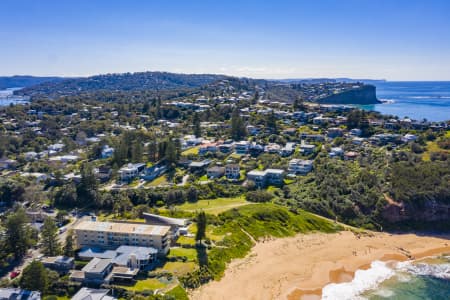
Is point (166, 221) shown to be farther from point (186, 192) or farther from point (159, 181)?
point (159, 181)

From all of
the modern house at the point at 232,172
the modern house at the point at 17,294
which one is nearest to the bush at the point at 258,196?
the modern house at the point at 232,172

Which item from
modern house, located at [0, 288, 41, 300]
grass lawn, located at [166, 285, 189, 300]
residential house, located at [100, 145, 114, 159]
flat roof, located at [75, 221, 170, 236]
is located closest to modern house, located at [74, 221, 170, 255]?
flat roof, located at [75, 221, 170, 236]

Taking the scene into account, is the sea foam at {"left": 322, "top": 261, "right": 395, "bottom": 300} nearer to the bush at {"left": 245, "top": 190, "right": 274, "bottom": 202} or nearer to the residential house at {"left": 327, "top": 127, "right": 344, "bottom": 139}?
the bush at {"left": 245, "top": 190, "right": 274, "bottom": 202}

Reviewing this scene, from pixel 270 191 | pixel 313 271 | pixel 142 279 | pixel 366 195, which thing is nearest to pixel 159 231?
pixel 142 279

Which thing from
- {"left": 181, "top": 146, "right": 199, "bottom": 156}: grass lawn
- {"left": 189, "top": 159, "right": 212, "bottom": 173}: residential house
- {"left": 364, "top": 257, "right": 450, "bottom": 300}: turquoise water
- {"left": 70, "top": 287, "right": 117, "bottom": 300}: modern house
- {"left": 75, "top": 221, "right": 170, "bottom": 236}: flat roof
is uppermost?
{"left": 181, "top": 146, "right": 199, "bottom": 156}: grass lawn

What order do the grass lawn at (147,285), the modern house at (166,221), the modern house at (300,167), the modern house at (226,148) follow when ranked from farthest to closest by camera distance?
1. the modern house at (226,148)
2. the modern house at (300,167)
3. the modern house at (166,221)
4. the grass lawn at (147,285)

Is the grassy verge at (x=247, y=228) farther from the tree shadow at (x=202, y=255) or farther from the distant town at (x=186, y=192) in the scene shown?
the distant town at (x=186, y=192)
